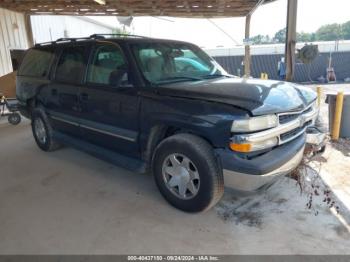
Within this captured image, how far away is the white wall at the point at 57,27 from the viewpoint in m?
11.6

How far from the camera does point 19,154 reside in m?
5.00

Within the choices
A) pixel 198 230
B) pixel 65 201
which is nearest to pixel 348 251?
pixel 198 230

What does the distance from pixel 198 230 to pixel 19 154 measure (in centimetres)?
361

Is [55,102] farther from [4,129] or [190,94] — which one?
[4,129]

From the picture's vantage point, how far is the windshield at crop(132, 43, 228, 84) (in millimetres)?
3377

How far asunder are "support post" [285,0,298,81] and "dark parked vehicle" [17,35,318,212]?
1914 mm

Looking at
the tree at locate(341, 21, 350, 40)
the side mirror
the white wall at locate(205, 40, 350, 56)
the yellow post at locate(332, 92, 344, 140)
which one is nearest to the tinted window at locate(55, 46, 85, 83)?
the side mirror

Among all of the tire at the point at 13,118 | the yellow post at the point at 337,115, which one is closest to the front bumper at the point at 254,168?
the yellow post at the point at 337,115

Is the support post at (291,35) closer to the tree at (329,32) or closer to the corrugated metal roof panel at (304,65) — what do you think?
the corrugated metal roof panel at (304,65)

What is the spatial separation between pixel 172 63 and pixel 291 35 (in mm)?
2683

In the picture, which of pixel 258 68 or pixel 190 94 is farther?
pixel 258 68

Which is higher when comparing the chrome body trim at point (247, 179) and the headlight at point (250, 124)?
the headlight at point (250, 124)

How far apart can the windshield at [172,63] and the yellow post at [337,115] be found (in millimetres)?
2501

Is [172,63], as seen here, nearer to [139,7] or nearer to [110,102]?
[110,102]
